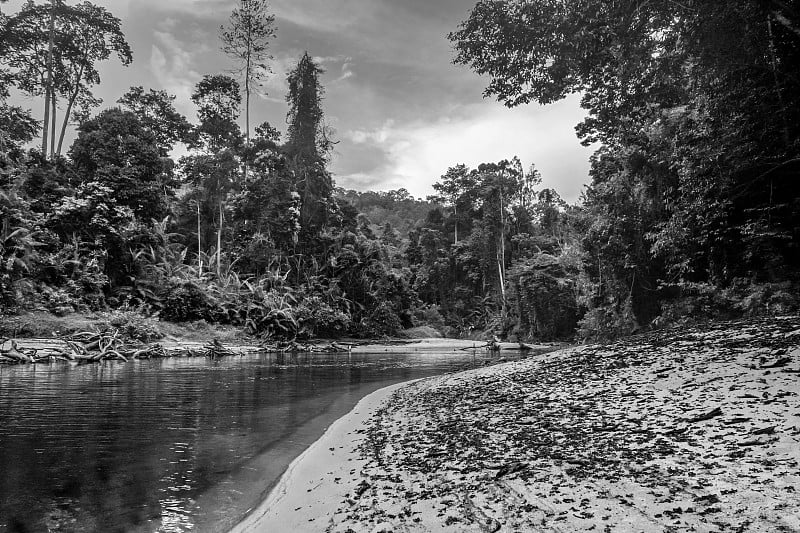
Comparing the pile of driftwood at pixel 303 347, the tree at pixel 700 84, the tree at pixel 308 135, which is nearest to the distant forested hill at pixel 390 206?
the tree at pixel 308 135

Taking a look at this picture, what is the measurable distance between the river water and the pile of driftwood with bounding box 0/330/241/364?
518 cm

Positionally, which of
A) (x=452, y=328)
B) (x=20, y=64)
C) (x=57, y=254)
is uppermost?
(x=20, y=64)

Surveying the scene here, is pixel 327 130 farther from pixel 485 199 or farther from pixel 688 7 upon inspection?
pixel 688 7

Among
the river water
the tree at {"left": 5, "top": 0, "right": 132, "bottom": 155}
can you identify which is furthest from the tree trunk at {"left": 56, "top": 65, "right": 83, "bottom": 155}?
the river water

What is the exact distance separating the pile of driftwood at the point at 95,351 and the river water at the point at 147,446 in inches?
204

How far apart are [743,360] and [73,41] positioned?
46358mm

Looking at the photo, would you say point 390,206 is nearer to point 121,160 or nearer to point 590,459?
point 121,160

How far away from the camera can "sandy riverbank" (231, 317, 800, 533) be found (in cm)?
299

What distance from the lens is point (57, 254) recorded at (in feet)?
85.1

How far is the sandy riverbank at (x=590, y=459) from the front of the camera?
118 inches

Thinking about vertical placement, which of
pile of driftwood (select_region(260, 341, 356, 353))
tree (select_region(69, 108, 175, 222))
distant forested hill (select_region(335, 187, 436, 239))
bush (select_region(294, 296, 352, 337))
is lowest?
pile of driftwood (select_region(260, 341, 356, 353))

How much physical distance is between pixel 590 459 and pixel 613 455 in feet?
0.72

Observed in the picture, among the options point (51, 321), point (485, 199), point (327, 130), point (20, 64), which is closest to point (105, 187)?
point (51, 321)

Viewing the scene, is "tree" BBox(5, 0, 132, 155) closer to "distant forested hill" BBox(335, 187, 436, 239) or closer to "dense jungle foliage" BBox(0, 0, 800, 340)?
"dense jungle foliage" BBox(0, 0, 800, 340)
